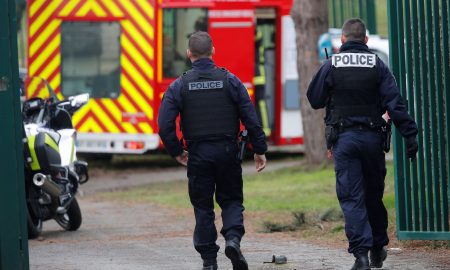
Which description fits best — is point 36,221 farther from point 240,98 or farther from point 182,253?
point 240,98

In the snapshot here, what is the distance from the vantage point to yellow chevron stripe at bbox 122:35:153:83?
19188 mm

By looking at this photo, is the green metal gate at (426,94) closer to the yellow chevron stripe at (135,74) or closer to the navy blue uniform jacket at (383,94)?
the navy blue uniform jacket at (383,94)

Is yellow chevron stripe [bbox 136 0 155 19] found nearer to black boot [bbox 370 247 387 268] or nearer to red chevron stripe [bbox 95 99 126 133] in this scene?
red chevron stripe [bbox 95 99 126 133]

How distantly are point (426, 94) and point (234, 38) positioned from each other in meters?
10.4

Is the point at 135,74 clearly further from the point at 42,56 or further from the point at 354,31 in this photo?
the point at 354,31

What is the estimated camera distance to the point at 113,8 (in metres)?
19.1

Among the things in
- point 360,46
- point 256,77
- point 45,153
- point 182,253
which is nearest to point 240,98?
point 360,46

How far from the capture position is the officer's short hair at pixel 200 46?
885 cm

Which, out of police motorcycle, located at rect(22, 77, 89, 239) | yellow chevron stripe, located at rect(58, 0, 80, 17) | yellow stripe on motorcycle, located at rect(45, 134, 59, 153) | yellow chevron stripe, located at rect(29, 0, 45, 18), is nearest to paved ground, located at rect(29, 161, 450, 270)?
police motorcycle, located at rect(22, 77, 89, 239)

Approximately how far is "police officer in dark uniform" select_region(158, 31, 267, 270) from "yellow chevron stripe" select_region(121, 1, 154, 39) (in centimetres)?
1015

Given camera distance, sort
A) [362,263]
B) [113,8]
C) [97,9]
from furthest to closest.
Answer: [97,9], [113,8], [362,263]

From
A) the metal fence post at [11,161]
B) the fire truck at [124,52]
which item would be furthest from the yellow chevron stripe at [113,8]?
the metal fence post at [11,161]

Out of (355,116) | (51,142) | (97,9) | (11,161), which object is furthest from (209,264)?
(97,9)

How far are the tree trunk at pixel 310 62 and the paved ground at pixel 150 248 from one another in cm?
416
